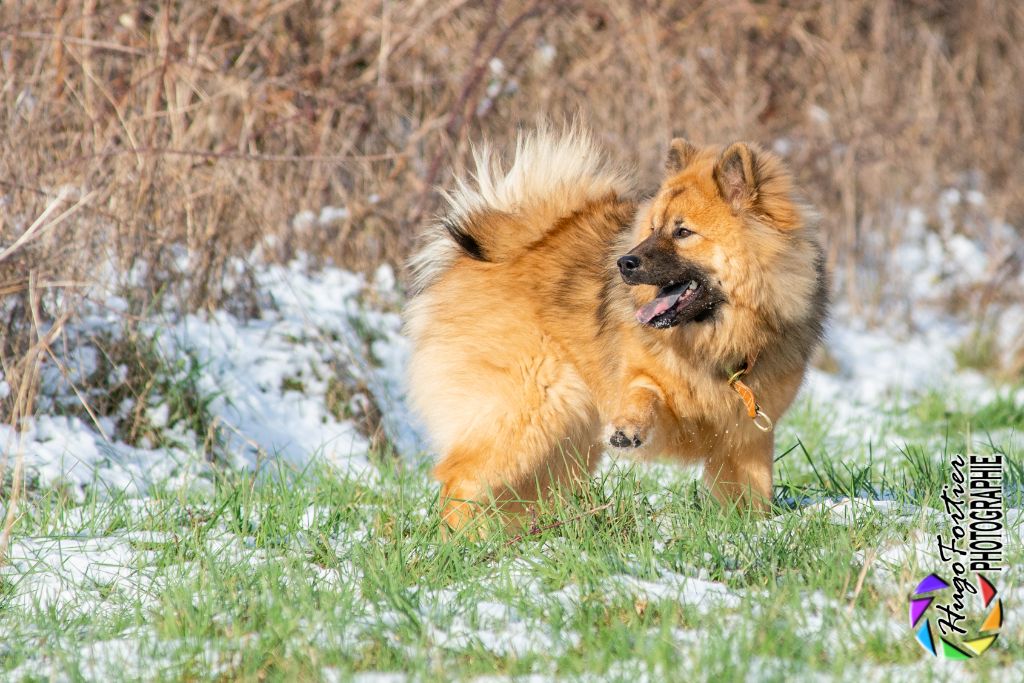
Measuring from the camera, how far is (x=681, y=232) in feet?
12.4

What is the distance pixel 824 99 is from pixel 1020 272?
2373mm

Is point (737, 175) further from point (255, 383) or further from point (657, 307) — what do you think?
point (255, 383)

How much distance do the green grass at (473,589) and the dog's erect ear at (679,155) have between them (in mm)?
1230

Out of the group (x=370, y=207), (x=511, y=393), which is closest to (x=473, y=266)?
(x=511, y=393)

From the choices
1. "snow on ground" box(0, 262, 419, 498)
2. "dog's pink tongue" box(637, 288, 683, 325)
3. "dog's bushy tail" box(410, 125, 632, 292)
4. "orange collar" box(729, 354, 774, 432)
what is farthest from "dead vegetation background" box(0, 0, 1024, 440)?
"orange collar" box(729, 354, 774, 432)

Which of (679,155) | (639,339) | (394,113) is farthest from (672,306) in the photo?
(394,113)

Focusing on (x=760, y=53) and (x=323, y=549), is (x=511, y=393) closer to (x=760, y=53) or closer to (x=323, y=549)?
(x=323, y=549)

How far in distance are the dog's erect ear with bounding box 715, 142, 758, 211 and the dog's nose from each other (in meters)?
0.46

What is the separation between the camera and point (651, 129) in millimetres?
8297

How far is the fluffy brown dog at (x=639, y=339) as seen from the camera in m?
3.76

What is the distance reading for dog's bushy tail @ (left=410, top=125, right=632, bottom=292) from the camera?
4.27 meters

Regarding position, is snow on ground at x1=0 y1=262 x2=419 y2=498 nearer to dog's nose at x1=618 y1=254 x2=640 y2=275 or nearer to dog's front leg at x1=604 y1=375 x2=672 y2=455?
dog's front leg at x1=604 y1=375 x2=672 y2=455

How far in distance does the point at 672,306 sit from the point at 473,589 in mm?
1366

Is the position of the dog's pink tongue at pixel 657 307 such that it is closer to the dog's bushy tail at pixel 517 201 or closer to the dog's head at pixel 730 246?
the dog's head at pixel 730 246
